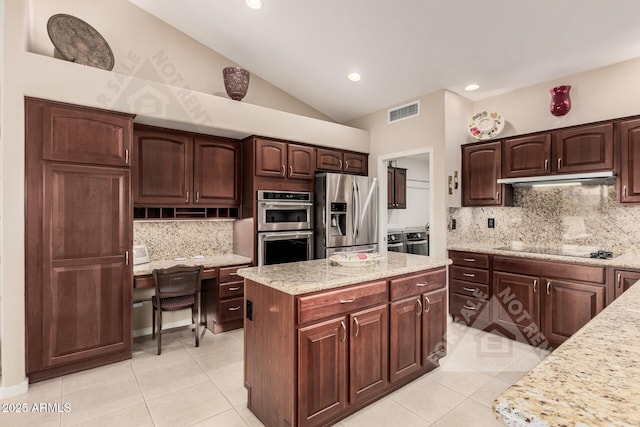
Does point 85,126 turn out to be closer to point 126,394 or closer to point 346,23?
point 126,394

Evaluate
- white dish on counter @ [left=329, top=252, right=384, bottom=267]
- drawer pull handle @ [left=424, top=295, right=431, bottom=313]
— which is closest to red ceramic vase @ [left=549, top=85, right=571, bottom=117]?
drawer pull handle @ [left=424, top=295, right=431, bottom=313]

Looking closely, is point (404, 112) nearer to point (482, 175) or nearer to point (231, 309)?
point (482, 175)

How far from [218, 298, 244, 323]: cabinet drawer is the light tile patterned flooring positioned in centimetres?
36

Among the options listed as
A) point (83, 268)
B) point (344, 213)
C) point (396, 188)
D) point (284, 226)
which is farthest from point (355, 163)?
point (83, 268)

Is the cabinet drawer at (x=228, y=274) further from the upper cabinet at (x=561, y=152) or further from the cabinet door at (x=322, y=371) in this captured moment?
the upper cabinet at (x=561, y=152)

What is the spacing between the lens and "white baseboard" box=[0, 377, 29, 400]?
7.98 feet

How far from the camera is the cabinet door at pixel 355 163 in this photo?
15.3ft

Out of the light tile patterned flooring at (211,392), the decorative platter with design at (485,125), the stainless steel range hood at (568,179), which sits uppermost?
the decorative platter with design at (485,125)

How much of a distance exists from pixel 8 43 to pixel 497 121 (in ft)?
15.5

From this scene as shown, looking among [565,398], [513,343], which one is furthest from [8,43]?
[513,343]

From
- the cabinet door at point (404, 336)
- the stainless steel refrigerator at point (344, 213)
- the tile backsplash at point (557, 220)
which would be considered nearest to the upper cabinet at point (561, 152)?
the tile backsplash at point (557, 220)

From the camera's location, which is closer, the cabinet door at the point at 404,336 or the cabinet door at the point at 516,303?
the cabinet door at the point at 404,336

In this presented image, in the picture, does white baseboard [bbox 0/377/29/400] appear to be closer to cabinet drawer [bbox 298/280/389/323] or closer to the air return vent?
cabinet drawer [bbox 298/280/389/323]

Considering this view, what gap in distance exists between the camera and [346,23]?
10.3 feet
